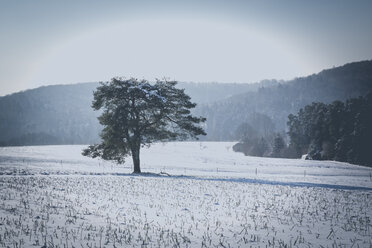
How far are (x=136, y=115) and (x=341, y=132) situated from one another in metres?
56.2

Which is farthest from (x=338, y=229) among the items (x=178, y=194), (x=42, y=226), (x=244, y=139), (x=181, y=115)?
(x=244, y=139)

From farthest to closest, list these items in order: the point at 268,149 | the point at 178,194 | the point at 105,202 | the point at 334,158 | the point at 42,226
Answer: the point at 268,149 < the point at 334,158 < the point at 178,194 < the point at 105,202 < the point at 42,226

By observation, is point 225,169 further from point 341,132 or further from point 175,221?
point 341,132

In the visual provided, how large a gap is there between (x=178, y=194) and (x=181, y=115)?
14899 millimetres

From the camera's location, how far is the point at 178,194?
15734 mm

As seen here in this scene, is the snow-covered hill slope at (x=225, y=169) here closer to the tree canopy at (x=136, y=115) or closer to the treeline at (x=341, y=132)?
the tree canopy at (x=136, y=115)

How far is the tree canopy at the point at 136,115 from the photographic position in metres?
27.7

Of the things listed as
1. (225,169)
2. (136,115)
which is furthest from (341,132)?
(136,115)

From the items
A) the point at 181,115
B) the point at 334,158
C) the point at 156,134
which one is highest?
the point at 181,115

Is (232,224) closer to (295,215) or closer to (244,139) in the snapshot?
(295,215)

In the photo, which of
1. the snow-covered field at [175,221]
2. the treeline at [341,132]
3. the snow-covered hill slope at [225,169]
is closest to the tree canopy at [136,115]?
the snow-covered hill slope at [225,169]

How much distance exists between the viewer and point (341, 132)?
60750 millimetres

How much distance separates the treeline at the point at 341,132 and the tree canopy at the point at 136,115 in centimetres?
4629

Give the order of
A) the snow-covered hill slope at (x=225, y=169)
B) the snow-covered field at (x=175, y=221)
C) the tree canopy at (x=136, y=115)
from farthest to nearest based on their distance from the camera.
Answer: the snow-covered hill slope at (x=225, y=169) < the tree canopy at (x=136, y=115) < the snow-covered field at (x=175, y=221)
